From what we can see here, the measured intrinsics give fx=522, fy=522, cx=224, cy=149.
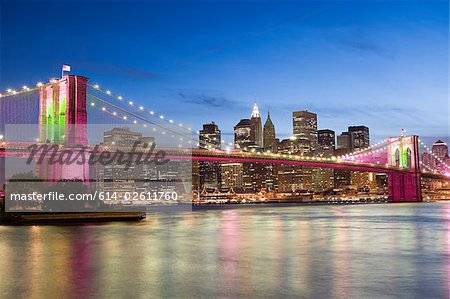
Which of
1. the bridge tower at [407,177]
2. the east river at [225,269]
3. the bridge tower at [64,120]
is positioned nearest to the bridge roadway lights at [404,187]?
the bridge tower at [407,177]

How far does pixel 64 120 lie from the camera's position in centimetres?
4631

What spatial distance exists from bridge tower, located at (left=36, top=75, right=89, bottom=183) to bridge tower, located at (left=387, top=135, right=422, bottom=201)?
200 ft

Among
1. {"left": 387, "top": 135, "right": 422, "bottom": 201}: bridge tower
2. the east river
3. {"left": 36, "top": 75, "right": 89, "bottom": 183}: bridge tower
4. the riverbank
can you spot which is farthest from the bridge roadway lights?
the east river

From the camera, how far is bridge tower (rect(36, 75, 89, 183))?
43.3 m

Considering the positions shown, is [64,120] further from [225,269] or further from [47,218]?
[225,269]

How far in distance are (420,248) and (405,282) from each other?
764cm

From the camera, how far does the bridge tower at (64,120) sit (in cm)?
4331

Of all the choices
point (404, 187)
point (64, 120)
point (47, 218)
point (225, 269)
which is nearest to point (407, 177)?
point (404, 187)

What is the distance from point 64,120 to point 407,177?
65284 mm

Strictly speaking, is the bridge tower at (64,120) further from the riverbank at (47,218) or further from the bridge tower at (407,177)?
the bridge tower at (407,177)

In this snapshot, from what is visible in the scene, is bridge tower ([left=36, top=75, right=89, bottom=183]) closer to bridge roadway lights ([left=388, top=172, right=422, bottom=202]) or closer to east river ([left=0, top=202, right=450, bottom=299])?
east river ([left=0, top=202, right=450, bottom=299])

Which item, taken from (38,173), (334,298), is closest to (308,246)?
(334,298)

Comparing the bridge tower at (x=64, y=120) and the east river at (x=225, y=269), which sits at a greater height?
the bridge tower at (x=64, y=120)

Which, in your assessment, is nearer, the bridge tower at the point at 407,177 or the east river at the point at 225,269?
the east river at the point at 225,269
